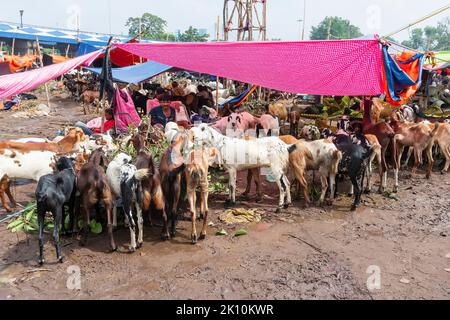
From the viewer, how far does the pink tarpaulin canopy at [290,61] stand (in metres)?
6.77

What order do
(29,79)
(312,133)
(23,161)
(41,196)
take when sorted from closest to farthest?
1. (41,196)
2. (23,161)
3. (29,79)
4. (312,133)

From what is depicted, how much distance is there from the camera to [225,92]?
1795 centimetres

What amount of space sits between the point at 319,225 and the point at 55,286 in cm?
422

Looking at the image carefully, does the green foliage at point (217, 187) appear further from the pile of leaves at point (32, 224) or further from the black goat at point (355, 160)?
the pile of leaves at point (32, 224)

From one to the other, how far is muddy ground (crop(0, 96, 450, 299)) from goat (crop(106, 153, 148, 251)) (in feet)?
1.16

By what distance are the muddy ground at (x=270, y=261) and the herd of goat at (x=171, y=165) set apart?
0.28m

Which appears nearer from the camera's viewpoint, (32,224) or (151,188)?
(151,188)

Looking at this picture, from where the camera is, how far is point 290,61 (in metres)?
7.16

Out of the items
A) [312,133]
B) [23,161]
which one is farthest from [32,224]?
[312,133]

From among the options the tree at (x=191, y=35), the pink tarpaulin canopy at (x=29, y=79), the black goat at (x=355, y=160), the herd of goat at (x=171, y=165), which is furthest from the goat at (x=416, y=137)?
the tree at (x=191, y=35)

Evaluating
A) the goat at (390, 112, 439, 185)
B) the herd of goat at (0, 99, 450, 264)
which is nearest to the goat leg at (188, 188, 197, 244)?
the herd of goat at (0, 99, 450, 264)

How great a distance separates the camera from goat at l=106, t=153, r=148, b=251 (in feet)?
17.5

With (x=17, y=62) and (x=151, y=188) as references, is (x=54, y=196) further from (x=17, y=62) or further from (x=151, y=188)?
Result: (x=17, y=62)

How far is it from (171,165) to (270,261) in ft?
6.82
